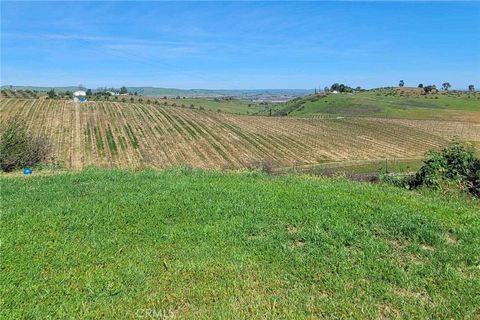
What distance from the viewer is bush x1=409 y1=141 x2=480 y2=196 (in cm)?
947

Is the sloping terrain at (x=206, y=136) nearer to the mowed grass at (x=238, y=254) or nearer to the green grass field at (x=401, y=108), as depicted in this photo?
the green grass field at (x=401, y=108)

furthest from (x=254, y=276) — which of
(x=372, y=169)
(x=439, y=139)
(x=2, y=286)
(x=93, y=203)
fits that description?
(x=439, y=139)

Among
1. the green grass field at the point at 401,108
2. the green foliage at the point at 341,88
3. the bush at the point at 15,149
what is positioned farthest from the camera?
the green foliage at the point at 341,88

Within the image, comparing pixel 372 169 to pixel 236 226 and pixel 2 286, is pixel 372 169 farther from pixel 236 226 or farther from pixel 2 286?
pixel 2 286

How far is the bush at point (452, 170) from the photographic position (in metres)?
9.47

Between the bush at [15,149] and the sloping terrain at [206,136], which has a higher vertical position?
the bush at [15,149]

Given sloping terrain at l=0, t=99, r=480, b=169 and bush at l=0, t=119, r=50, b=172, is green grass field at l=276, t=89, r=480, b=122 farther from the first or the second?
bush at l=0, t=119, r=50, b=172

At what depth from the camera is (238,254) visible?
542 cm

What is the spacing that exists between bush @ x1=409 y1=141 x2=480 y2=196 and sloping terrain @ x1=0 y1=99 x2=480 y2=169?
30.2m

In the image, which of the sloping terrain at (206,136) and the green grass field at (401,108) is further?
the green grass field at (401,108)

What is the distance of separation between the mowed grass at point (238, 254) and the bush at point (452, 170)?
125 centimetres

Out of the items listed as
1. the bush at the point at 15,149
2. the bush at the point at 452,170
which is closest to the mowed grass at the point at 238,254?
the bush at the point at 452,170

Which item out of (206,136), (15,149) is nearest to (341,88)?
(206,136)

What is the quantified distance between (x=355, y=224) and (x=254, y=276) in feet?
7.57
